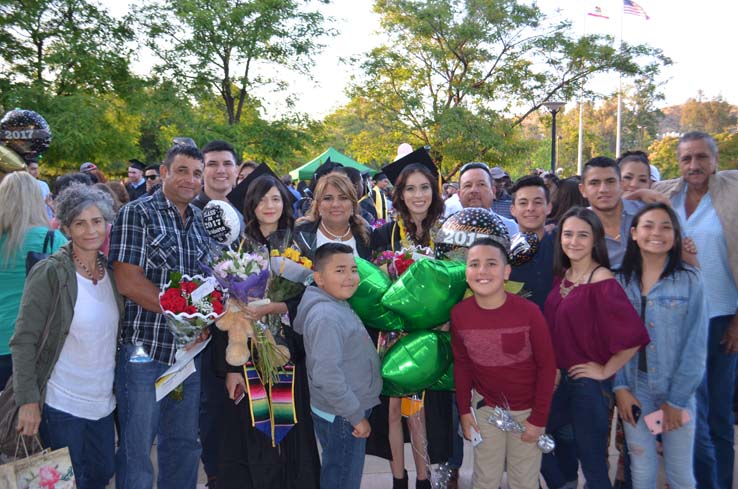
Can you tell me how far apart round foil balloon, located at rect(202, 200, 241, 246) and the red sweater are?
4.51 ft

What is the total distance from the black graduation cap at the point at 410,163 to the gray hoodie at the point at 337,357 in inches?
55.2

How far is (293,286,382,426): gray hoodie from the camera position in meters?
2.69

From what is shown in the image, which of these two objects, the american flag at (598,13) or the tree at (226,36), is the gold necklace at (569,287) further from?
the american flag at (598,13)

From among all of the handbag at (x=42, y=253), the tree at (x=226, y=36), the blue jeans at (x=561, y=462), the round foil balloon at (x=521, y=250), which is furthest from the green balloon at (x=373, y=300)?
the tree at (x=226, y=36)

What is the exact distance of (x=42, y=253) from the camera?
3.14 meters

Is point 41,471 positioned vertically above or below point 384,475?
above

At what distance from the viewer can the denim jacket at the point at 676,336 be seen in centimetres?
278

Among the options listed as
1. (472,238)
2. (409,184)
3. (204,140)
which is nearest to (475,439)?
(472,238)

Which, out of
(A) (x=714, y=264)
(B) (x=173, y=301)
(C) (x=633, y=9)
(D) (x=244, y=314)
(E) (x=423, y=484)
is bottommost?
(E) (x=423, y=484)

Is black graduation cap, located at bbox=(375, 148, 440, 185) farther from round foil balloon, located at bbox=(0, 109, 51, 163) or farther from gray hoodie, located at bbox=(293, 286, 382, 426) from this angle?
round foil balloon, located at bbox=(0, 109, 51, 163)

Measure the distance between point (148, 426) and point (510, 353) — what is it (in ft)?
6.35

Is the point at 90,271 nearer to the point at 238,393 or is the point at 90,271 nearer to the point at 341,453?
the point at 238,393

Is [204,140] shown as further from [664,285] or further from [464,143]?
[664,285]

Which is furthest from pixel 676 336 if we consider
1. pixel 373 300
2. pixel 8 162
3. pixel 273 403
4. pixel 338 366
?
pixel 8 162
